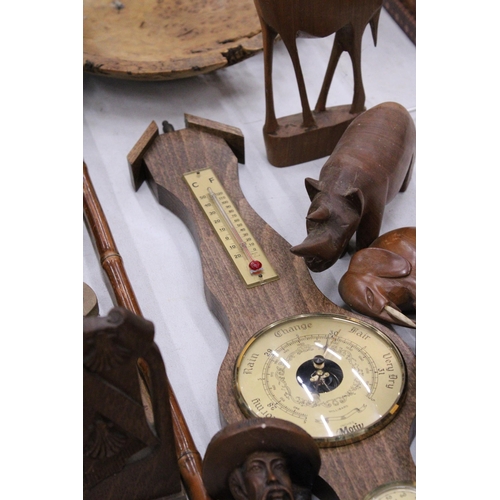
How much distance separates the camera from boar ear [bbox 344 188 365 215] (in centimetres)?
183

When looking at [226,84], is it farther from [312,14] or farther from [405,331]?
[405,331]

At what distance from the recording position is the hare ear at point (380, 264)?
1.80 metres

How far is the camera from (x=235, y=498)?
149 cm

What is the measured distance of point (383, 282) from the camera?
1.79 metres

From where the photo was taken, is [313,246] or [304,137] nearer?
[313,246]

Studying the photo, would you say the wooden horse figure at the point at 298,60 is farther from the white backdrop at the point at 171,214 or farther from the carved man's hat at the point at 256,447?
the carved man's hat at the point at 256,447

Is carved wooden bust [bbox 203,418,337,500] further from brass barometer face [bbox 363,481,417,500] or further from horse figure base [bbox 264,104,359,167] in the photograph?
horse figure base [bbox 264,104,359,167]

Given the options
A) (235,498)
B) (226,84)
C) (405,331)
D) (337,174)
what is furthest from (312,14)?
(235,498)

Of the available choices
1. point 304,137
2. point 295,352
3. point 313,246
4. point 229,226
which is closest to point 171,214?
point 229,226

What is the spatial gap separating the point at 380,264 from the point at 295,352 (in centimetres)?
27

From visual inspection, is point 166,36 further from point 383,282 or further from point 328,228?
point 383,282

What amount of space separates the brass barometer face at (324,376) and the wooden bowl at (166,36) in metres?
0.86

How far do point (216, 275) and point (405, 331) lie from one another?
0.42 meters

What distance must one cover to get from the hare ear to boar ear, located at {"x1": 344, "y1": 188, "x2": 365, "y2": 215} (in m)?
0.09
